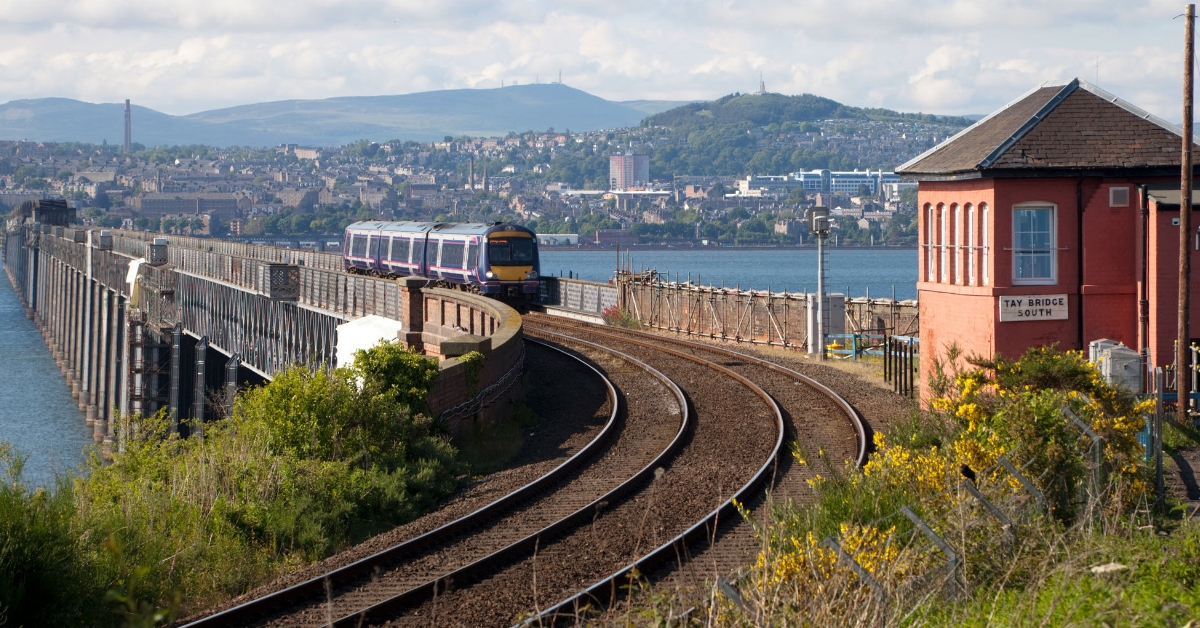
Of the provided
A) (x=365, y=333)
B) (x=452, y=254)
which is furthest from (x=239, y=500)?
(x=452, y=254)

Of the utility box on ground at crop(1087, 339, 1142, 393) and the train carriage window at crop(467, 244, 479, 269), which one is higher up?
the train carriage window at crop(467, 244, 479, 269)

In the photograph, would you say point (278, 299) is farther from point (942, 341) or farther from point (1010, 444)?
point (1010, 444)

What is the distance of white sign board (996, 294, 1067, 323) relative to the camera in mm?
17938

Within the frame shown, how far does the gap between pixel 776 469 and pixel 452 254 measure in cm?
3170

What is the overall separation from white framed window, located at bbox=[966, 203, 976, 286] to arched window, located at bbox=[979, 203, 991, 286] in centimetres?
14

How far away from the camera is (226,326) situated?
165 feet

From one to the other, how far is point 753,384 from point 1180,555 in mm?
13488

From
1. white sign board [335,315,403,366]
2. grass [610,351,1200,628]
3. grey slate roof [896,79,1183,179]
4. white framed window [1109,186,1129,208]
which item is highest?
grey slate roof [896,79,1183,179]

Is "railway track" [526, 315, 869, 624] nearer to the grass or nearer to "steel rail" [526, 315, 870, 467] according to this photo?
"steel rail" [526, 315, 870, 467]

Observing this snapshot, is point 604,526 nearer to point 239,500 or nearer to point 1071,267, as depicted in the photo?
point 239,500

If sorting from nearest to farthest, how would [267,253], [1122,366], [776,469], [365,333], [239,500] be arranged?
[776,469]
[239,500]
[1122,366]
[365,333]
[267,253]

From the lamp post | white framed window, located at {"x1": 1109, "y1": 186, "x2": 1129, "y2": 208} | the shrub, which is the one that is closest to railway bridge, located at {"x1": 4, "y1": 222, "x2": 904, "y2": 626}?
the shrub

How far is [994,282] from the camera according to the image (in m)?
17.9

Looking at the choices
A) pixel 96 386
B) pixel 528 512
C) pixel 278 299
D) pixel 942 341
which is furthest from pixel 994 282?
pixel 96 386
